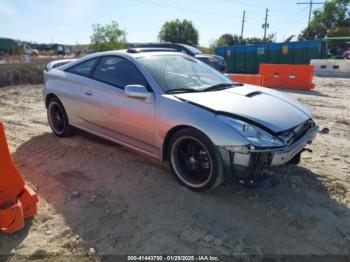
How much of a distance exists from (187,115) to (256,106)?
767 mm

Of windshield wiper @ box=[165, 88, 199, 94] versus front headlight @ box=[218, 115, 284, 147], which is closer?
front headlight @ box=[218, 115, 284, 147]

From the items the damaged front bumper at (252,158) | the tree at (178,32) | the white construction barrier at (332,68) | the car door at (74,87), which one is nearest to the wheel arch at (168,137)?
the damaged front bumper at (252,158)

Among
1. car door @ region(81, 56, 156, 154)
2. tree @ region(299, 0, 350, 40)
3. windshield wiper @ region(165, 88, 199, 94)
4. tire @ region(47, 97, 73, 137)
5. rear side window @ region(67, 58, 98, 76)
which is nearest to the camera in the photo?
windshield wiper @ region(165, 88, 199, 94)

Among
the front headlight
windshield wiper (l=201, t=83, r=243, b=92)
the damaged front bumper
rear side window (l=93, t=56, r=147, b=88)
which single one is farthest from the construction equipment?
windshield wiper (l=201, t=83, r=243, b=92)

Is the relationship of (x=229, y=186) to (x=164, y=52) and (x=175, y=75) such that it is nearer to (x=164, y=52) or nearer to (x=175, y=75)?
(x=175, y=75)

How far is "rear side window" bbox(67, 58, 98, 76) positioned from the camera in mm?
4943

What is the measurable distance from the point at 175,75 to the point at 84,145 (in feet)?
6.60

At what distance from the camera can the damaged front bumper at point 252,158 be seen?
3180mm

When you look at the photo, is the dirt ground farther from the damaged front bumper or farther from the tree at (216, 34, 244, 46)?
the tree at (216, 34, 244, 46)

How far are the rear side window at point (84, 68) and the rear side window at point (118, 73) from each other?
17 cm

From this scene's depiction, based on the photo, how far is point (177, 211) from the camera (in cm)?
337

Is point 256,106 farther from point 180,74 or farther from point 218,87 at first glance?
point 180,74

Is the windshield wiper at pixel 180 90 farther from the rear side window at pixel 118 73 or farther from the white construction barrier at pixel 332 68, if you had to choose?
the white construction barrier at pixel 332 68

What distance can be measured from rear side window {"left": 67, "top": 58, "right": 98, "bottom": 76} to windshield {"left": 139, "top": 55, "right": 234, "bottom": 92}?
104cm
